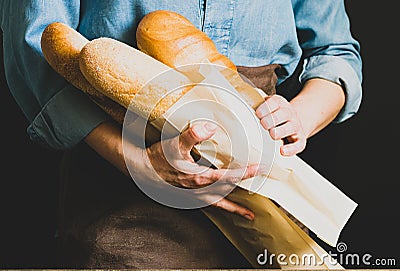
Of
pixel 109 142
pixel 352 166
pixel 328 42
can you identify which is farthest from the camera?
pixel 352 166

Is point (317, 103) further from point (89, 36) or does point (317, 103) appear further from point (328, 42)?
point (89, 36)

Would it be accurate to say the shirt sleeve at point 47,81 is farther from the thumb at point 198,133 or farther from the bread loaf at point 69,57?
the thumb at point 198,133

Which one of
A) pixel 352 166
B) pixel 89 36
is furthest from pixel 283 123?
pixel 352 166

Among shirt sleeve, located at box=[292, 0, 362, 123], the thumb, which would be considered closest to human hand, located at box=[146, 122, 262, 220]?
the thumb

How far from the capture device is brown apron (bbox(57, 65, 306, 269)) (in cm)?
77

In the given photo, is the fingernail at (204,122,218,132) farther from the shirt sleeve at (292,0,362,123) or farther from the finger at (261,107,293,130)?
the shirt sleeve at (292,0,362,123)

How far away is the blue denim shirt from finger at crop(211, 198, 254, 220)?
0.54 ft

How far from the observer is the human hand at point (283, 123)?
2.20ft

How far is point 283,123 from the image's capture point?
0.72m

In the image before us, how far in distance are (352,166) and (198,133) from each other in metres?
0.61

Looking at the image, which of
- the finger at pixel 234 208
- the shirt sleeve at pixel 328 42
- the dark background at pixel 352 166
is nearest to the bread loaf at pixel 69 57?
the finger at pixel 234 208

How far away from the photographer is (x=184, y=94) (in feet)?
2.05

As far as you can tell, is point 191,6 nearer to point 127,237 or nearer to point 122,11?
point 122,11

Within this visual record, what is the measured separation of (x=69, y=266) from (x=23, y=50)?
0.90 feet
